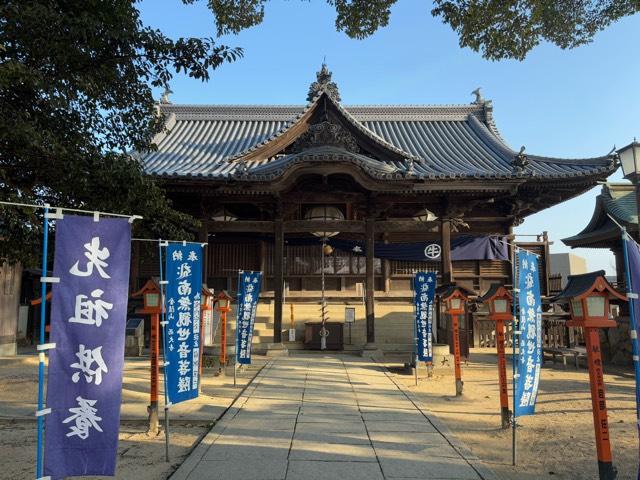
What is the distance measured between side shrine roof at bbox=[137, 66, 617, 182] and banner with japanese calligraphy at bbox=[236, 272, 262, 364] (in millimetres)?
3246

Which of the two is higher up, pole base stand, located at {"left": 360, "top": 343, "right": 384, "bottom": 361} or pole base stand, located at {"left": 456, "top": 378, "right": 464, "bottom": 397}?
pole base stand, located at {"left": 360, "top": 343, "right": 384, "bottom": 361}

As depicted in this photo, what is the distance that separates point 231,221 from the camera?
43.7 ft

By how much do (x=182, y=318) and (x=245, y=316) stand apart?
4.10m

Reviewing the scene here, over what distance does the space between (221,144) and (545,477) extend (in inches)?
584

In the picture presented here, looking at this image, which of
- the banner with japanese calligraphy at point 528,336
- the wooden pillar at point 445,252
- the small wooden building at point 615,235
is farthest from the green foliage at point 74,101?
the small wooden building at point 615,235

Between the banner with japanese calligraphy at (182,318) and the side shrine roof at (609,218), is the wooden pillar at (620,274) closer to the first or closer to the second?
the side shrine roof at (609,218)

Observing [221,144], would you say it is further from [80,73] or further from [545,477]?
[545,477]

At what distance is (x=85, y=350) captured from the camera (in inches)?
146

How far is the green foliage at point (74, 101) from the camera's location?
5.10 metres

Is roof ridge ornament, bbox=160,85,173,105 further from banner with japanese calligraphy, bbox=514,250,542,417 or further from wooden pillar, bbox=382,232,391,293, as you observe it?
banner with japanese calligraphy, bbox=514,250,542,417

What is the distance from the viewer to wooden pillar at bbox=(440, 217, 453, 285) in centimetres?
1258

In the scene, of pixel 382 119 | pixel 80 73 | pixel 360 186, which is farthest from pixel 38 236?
pixel 382 119

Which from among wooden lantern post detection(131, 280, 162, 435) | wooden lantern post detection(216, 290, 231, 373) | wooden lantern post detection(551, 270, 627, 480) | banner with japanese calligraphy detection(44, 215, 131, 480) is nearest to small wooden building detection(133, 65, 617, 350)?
wooden lantern post detection(216, 290, 231, 373)

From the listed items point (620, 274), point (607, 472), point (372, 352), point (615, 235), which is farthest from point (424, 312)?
point (620, 274)
